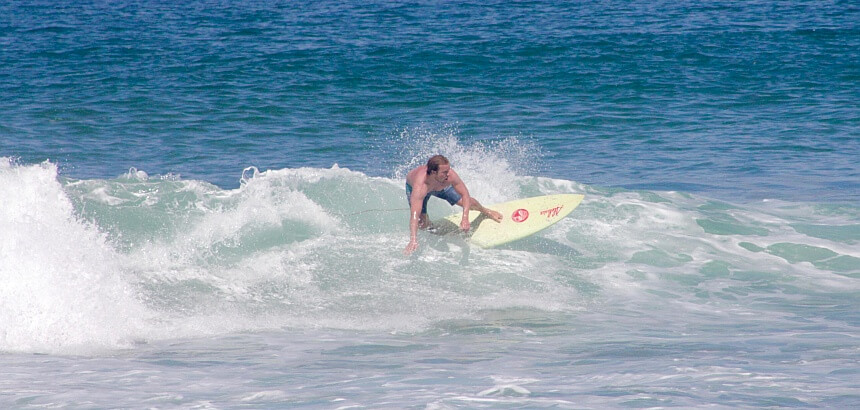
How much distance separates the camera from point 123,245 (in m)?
9.91

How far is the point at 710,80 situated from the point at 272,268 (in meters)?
13.0

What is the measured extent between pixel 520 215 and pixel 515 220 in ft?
0.44

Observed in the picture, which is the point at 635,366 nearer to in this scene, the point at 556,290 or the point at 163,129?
the point at 556,290

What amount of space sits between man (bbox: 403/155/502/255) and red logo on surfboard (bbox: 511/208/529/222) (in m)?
0.59

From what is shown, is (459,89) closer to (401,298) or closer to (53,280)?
(401,298)

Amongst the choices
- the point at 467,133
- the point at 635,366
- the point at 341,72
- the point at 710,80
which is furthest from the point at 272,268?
the point at 710,80

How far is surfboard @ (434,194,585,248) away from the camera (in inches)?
397

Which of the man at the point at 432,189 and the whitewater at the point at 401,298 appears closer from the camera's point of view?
the whitewater at the point at 401,298

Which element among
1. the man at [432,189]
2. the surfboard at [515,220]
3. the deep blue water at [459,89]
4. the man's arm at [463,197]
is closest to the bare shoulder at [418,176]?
the man at [432,189]

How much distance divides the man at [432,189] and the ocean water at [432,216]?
0.50 meters

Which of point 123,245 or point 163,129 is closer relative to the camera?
point 123,245

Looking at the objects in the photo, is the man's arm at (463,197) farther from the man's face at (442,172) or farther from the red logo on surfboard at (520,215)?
the red logo on surfboard at (520,215)

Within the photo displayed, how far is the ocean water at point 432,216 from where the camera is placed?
245 inches

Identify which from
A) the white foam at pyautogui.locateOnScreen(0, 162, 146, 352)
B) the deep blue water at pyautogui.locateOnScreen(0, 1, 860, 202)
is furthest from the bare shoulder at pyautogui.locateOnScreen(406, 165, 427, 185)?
the deep blue water at pyautogui.locateOnScreen(0, 1, 860, 202)
